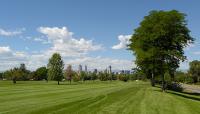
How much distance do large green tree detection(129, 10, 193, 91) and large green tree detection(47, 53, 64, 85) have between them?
89.6 m

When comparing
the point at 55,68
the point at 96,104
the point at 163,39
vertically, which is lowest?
the point at 96,104

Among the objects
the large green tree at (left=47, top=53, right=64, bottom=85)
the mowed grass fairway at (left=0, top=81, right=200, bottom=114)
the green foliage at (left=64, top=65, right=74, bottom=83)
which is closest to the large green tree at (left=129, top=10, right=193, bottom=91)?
the mowed grass fairway at (left=0, top=81, right=200, bottom=114)

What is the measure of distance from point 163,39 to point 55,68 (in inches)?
3753

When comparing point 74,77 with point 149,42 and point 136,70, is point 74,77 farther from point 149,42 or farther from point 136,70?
point 149,42

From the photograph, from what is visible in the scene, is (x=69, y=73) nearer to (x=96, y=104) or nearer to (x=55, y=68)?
(x=55, y=68)

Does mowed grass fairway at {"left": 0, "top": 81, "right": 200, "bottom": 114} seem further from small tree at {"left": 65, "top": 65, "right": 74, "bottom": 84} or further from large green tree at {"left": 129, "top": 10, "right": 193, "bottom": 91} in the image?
small tree at {"left": 65, "top": 65, "right": 74, "bottom": 84}

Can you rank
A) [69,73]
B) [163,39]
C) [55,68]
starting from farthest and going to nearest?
[69,73]
[55,68]
[163,39]

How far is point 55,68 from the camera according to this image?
143m

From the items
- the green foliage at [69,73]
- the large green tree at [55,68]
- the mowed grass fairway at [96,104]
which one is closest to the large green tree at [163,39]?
the mowed grass fairway at [96,104]

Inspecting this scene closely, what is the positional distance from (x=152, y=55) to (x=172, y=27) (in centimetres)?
484

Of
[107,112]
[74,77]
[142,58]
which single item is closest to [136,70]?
[142,58]

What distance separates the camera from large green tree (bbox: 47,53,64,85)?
466 feet

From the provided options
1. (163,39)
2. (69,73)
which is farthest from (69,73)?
(163,39)

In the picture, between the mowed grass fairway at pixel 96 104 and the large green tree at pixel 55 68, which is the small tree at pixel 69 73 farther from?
the mowed grass fairway at pixel 96 104
